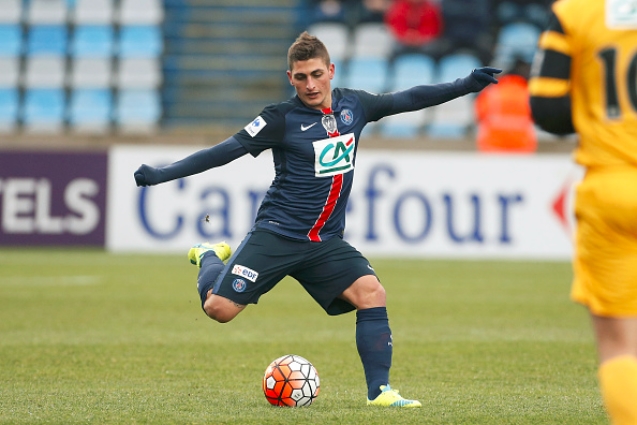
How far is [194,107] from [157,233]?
4749mm

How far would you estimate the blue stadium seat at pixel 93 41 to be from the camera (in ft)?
64.9

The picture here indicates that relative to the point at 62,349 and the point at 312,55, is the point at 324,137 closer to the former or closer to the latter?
the point at 312,55

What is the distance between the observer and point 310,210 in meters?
5.68

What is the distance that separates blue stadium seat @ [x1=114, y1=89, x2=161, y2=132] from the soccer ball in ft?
Result: 45.0

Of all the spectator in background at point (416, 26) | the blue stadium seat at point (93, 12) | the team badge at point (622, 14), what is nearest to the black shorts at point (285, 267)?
the team badge at point (622, 14)

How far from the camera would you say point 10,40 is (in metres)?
19.9

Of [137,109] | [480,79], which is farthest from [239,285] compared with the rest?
[137,109]

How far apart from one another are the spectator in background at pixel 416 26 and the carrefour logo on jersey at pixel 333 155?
13897 millimetres

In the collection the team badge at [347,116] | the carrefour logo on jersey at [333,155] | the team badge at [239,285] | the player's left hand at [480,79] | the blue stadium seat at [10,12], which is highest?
the blue stadium seat at [10,12]

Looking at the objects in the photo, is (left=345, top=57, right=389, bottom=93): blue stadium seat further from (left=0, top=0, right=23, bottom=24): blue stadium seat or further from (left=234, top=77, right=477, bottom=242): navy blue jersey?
(left=234, top=77, right=477, bottom=242): navy blue jersey

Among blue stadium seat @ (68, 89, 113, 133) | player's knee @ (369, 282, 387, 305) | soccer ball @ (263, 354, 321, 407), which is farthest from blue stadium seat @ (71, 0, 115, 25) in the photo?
soccer ball @ (263, 354, 321, 407)

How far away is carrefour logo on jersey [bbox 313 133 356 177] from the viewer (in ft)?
18.4

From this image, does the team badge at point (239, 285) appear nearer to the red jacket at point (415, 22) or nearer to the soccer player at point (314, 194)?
the soccer player at point (314, 194)

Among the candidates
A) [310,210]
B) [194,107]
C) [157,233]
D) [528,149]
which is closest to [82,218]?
[157,233]
